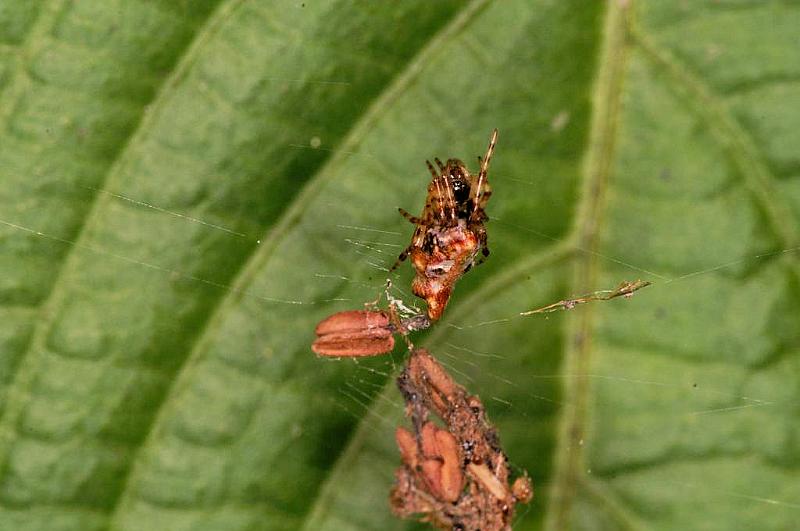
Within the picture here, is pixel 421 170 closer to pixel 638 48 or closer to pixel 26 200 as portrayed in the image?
pixel 638 48

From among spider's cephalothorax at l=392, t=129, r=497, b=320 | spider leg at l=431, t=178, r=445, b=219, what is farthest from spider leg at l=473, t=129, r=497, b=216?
spider leg at l=431, t=178, r=445, b=219

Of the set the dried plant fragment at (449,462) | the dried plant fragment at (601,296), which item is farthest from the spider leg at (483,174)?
the dried plant fragment at (449,462)

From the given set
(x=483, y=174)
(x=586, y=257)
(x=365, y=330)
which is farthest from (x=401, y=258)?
(x=586, y=257)

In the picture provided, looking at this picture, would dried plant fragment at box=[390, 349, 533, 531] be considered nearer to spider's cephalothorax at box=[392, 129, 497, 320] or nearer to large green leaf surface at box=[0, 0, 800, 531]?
large green leaf surface at box=[0, 0, 800, 531]

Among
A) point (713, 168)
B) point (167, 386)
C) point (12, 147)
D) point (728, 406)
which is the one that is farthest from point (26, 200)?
point (728, 406)

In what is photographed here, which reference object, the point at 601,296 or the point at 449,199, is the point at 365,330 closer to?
the point at 449,199

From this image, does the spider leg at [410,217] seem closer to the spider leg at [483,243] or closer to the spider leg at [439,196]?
the spider leg at [439,196]

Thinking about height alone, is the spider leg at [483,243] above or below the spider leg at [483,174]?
below
